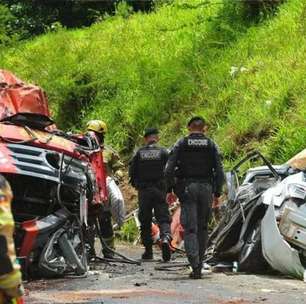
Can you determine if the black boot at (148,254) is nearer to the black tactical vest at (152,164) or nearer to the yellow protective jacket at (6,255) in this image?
the black tactical vest at (152,164)

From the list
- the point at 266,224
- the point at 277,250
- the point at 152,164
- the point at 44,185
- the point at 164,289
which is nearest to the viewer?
the point at 164,289

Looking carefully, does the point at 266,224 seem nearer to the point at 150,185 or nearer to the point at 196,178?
the point at 196,178

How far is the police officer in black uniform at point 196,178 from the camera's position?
8539mm

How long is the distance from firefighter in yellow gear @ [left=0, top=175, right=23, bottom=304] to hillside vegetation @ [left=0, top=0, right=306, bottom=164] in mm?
8478

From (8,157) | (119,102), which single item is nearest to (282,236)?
(8,157)

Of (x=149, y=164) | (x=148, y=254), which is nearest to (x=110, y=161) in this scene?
(x=149, y=164)

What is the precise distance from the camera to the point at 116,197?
10734 mm

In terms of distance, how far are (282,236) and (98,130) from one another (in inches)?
136

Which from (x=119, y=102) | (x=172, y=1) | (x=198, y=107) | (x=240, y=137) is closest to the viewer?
(x=240, y=137)

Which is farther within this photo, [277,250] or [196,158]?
[196,158]

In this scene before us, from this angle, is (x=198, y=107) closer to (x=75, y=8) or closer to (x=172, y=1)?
(x=172, y=1)

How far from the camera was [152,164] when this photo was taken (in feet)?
35.0

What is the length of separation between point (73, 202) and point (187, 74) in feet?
34.0

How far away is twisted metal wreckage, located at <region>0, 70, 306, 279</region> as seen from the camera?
7.92m
